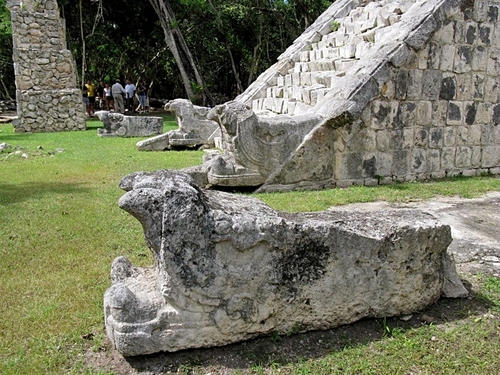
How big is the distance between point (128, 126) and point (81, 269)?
9.89m

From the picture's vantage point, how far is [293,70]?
1069 centimetres

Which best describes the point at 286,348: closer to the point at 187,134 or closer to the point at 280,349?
the point at 280,349

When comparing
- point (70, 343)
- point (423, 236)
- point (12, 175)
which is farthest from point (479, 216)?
point (12, 175)

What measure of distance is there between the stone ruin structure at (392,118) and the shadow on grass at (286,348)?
11.9ft

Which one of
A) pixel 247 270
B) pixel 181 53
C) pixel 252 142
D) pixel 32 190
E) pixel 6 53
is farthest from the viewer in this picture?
pixel 6 53

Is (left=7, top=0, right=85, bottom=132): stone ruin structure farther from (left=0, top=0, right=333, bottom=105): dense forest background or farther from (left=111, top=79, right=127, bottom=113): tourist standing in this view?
(left=0, top=0, right=333, bottom=105): dense forest background

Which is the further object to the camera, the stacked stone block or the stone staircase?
the stone staircase

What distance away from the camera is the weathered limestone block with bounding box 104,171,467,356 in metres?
2.58

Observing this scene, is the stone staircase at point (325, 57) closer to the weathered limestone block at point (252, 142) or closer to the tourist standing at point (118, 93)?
the weathered limestone block at point (252, 142)

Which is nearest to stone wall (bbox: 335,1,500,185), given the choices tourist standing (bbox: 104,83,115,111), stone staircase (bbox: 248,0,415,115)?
stone staircase (bbox: 248,0,415,115)

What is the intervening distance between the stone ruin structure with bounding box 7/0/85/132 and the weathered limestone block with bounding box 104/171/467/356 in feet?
43.9

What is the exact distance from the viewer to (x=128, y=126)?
43.6 ft

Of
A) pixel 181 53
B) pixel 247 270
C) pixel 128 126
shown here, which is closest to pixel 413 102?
pixel 247 270

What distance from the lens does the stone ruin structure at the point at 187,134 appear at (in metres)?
10.6
